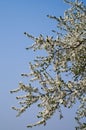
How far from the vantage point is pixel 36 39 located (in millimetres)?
13945

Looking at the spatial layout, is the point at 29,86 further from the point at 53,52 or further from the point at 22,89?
the point at 53,52

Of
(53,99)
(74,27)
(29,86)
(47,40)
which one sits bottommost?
(53,99)

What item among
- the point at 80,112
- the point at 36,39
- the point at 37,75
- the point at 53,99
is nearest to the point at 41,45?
the point at 36,39

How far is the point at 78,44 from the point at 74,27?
5.64 feet

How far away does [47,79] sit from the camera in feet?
44.2

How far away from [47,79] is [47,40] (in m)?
1.50

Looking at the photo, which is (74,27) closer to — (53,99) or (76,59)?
(76,59)

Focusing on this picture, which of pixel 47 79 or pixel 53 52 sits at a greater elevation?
pixel 53 52

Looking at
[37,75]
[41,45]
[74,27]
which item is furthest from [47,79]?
[74,27]

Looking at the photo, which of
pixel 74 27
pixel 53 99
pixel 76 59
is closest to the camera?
pixel 53 99

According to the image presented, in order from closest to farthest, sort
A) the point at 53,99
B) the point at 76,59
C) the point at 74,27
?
the point at 53,99 < the point at 76,59 < the point at 74,27

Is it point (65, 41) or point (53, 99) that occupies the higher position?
point (65, 41)

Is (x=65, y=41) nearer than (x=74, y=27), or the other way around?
(x=65, y=41)

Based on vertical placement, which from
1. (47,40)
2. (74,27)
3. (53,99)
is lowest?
(53,99)
